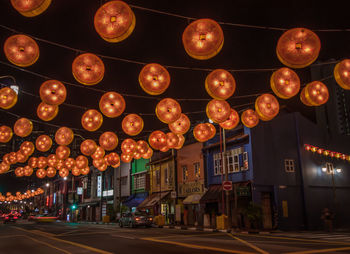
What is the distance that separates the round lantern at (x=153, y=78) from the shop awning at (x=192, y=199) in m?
19.6

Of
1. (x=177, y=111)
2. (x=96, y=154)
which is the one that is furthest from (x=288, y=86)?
(x=96, y=154)

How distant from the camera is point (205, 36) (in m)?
7.17

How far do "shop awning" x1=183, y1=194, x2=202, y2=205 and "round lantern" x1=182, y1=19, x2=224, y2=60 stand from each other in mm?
21464

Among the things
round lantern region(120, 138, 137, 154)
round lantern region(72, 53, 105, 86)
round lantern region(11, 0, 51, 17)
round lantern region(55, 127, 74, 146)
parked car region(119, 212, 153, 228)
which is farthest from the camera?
parked car region(119, 212, 153, 228)

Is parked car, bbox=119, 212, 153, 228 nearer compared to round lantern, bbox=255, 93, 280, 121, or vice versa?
round lantern, bbox=255, 93, 280, 121

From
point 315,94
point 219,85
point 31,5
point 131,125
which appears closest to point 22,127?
point 131,125

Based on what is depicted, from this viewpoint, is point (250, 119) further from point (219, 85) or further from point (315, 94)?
point (219, 85)

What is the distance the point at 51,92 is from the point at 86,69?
2.21 metres

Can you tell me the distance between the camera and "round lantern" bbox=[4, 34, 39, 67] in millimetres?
7629

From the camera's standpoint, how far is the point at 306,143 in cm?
2520

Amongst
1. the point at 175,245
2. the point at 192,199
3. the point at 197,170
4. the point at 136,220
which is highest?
the point at 197,170

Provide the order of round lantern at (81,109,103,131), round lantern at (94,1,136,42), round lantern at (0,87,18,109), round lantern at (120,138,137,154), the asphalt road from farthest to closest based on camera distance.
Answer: round lantern at (120,138,137,154) < round lantern at (81,109,103,131) < round lantern at (0,87,18,109) < the asphalt road < round lantern at (94,1,136,42)

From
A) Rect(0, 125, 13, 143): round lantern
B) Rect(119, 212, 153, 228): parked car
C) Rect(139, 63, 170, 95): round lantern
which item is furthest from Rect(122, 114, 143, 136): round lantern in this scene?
Rect(119, 212, 153, 228): parked car

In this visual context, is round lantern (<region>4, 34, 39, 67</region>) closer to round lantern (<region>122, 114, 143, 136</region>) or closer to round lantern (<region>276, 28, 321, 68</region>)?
round lantern (<region>122, 114, 143, 136</region>)
